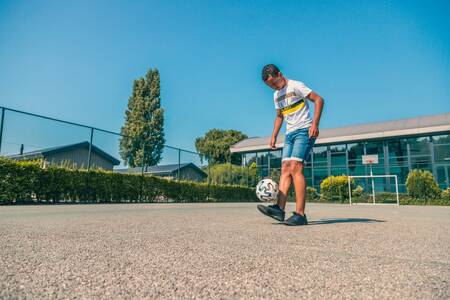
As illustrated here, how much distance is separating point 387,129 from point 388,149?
1513mm

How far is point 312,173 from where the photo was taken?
25562 millimetres

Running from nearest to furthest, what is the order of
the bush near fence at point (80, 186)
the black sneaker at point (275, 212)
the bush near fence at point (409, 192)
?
the black sneaker at point (275, 212), the bush near fence at point (80, 186), the bush near fence at point (409, 192)

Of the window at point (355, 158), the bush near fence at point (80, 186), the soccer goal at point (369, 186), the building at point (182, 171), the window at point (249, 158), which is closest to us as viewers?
the bush near fence at point (80, 186)

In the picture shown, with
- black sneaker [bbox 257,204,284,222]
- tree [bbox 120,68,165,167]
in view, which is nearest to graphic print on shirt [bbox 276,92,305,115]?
black sneaker [bbox 257,204,284,222]

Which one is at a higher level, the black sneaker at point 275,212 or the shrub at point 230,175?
the shrub at point 230,175

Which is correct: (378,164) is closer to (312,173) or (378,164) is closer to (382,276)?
(312,173)

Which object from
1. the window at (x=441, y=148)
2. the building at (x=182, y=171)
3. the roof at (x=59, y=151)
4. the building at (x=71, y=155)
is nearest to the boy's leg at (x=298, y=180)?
the building at (x=71, y=155)

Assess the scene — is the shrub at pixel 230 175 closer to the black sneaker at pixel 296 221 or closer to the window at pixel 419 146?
the window at pixel 419 146

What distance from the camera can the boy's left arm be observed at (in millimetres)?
3033

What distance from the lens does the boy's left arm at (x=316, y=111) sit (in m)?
3.03

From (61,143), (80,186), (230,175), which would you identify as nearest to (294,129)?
(80,186)

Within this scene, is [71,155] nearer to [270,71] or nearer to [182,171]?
[182,171]

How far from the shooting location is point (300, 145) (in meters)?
3.13

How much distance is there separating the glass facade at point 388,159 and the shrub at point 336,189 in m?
3.49
